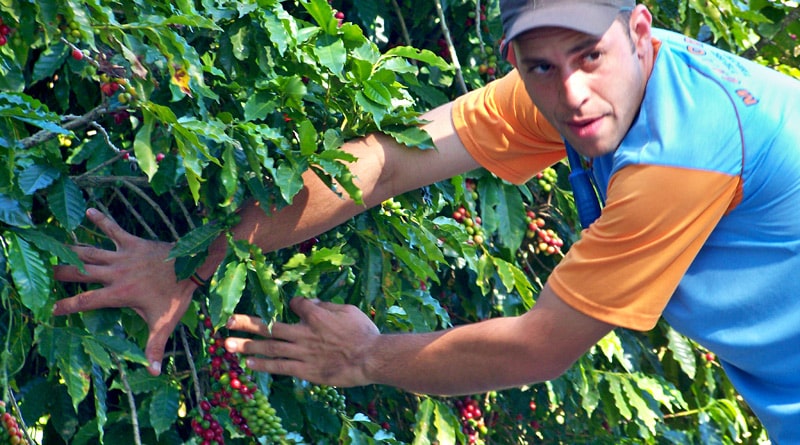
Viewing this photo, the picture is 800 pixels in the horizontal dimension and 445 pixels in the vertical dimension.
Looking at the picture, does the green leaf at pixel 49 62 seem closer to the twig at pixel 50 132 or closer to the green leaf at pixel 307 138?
the twig at pixel 50 132

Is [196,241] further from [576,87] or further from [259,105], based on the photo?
[576,87]

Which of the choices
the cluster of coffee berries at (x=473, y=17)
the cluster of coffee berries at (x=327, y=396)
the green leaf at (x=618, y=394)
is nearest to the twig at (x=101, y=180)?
the cluster of coffee berries at (x=327, y=396)

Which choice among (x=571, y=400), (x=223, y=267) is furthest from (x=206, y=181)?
(x=571, y=400)

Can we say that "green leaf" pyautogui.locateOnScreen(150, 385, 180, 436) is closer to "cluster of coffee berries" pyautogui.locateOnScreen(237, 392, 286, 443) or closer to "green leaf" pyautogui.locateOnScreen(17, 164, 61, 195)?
"cluster of coffee berries" pyautogui.locateOnScreen(237, 392, 286, 443)

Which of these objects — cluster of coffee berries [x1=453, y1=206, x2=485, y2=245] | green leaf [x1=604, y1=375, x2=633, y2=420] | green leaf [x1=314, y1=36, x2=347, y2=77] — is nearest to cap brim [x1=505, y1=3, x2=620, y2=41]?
green leaf [x1=314, y1=36, x2=347, y2=77]

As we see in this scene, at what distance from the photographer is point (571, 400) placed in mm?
3836

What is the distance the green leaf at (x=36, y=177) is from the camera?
2.29 meters

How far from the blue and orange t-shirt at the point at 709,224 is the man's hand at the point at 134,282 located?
0.83 m

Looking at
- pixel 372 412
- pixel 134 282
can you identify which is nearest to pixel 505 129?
pixel 134 282

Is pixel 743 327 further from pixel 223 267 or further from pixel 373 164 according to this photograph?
pixel 223 267

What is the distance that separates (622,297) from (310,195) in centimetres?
77

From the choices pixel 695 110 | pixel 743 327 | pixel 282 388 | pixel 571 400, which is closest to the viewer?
pixel 695 110

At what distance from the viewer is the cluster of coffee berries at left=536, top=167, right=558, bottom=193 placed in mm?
3668

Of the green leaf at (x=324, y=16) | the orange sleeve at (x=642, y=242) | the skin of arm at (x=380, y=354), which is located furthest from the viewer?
the green leaf at (x=324, y=16)
